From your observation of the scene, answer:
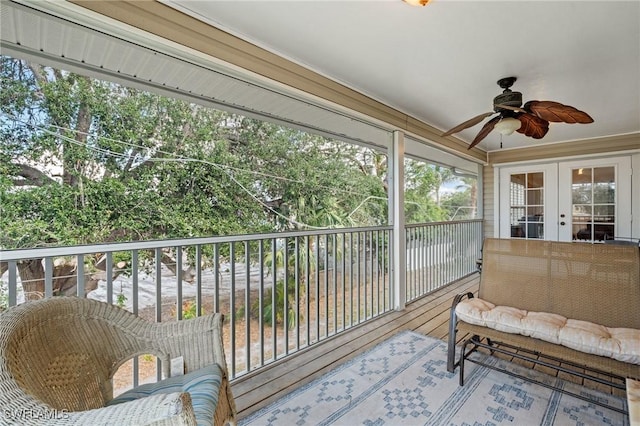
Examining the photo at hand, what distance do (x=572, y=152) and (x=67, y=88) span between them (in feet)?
21.4

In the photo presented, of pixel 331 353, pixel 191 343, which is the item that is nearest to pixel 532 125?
pixel 331 353

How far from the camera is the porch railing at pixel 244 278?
1613 mm

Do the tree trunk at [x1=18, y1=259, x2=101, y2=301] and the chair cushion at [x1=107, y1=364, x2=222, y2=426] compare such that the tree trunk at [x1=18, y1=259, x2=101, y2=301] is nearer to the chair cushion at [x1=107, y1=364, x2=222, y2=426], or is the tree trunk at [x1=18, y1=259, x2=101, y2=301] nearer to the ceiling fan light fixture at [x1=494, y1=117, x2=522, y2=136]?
the chair cushion at [x1=107, y1=364, x2=222, y2=426]

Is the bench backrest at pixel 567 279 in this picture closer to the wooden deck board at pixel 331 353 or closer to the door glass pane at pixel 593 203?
the wooden deck board at pixel 331 353

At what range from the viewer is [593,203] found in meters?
4.73

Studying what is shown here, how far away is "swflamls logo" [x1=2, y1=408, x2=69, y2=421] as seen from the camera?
684mm

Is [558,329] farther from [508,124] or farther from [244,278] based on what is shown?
[244,278]

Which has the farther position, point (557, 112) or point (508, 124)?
point (508, 124)

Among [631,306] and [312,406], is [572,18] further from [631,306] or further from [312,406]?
[312,406]

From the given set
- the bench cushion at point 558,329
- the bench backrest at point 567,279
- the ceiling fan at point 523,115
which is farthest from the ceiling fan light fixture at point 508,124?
the bench cushion at point 558,329

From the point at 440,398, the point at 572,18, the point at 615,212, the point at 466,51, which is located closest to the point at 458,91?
the point at 466,51

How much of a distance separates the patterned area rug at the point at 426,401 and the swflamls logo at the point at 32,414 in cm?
113

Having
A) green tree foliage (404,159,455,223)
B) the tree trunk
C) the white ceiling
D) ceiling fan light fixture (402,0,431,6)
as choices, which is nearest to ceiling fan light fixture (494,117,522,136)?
the white ceiling

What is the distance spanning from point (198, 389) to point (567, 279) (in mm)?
2403
